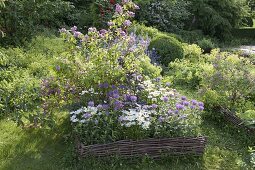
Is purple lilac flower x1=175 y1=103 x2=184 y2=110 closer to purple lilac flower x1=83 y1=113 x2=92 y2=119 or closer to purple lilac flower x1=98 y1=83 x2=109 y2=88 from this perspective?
purple lilac flower x1=98 y1=83 x2=109 y2=88

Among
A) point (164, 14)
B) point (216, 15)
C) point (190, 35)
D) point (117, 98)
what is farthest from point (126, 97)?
point (216, 15)

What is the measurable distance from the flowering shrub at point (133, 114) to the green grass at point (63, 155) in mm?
339

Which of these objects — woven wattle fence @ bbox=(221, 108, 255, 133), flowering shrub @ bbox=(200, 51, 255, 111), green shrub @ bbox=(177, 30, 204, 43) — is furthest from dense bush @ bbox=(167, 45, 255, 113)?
green shrub @ bbox=(177, 30, 204, 43)

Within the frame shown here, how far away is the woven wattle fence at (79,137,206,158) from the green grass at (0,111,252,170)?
0.09 m

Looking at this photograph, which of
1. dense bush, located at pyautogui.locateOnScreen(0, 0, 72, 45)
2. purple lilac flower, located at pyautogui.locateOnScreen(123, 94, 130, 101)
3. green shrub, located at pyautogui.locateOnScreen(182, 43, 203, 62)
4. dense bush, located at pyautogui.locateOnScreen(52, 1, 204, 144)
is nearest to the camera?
dense bush, located at pyautogui.locateOnScreen(52, 1, 204, 144)

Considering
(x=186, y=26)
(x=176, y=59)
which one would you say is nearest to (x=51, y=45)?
(x=176, y=59)

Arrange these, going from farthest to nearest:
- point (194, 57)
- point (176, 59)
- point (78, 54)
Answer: point (194, 57) → point (176, 59) → point (78, 54)

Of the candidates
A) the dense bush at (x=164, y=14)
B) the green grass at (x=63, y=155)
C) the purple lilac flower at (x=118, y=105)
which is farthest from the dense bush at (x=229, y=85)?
the dense bush at (x=164, y=14)

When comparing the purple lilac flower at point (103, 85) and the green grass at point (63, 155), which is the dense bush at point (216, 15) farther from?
the purple lilac flower at point (103, 85)

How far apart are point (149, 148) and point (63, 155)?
118 cm

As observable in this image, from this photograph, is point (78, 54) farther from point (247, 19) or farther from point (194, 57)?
point (247, 19)

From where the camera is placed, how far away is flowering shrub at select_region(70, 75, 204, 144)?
4.69m

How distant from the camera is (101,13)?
12961 millimetres

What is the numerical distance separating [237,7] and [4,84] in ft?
49.5
